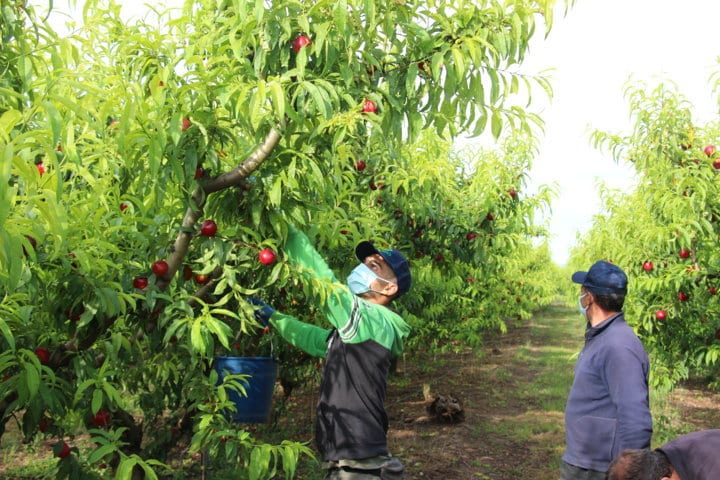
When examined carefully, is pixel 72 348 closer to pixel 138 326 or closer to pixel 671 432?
pixel 138 326

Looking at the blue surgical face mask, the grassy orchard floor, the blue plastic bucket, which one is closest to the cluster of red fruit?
the blue surgical face mask

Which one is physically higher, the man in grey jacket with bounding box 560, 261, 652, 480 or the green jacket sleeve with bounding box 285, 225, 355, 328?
the green jacket sleeve with bounding box 285, 225, 355, 328

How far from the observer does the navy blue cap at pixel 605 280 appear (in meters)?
2.79

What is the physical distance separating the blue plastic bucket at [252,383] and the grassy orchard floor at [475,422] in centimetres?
62

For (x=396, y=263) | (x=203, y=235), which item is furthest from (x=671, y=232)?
(x=203, y=235)

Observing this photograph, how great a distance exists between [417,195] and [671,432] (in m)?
3.84

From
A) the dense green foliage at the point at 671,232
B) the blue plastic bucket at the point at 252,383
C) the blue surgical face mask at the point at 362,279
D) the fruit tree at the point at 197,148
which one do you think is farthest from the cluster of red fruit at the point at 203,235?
the dense green foliage at the point at 671,232

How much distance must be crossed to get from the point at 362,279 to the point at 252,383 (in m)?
0.71

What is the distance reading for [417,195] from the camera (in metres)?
5.42

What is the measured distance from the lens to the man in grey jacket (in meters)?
2.52

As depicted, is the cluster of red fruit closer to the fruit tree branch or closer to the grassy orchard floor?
the fruit tree branch

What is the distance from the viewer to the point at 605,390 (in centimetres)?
269

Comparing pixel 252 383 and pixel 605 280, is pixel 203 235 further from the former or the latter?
pixel 605 280

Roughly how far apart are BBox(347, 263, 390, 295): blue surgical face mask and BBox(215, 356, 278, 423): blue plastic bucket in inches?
21.6
